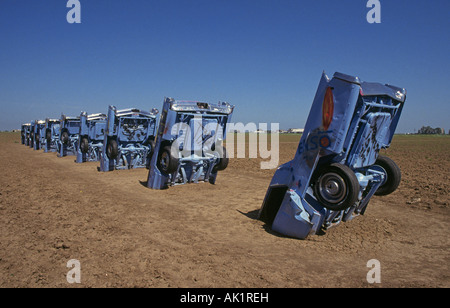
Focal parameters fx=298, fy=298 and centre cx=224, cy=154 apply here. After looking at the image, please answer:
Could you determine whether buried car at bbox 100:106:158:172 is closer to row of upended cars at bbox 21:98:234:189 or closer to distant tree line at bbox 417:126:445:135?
row of upended cars at bbox 21:98:234:189

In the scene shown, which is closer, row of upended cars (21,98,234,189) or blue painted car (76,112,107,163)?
row of upended cars (21,98,234,189)

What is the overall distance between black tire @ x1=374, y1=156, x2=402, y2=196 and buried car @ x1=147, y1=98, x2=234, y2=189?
5.11 metres

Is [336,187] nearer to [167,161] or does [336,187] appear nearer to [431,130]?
[167,161]

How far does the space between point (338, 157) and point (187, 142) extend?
523cm

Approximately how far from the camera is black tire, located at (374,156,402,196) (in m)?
5.52

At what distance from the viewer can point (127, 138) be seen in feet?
42.7

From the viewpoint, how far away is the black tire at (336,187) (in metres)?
4.33

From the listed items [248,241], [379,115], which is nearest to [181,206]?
[248,241]

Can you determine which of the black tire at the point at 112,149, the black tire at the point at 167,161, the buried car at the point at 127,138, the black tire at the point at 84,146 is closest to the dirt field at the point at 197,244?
the black tire at the point at 167,161

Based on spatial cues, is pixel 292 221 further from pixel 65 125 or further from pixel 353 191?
pixel 65 125

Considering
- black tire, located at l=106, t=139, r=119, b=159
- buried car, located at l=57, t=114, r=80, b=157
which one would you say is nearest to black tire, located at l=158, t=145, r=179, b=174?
black tire, located at l=106, t=139, r=119, b=159

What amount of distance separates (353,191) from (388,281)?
1211 mm

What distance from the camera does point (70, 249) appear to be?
438 cm

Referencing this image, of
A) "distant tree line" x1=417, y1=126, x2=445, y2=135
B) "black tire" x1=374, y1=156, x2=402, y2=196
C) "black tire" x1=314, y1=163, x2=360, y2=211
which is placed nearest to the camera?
"black tire" x1=314, y1=163, x2=360, y2=211
